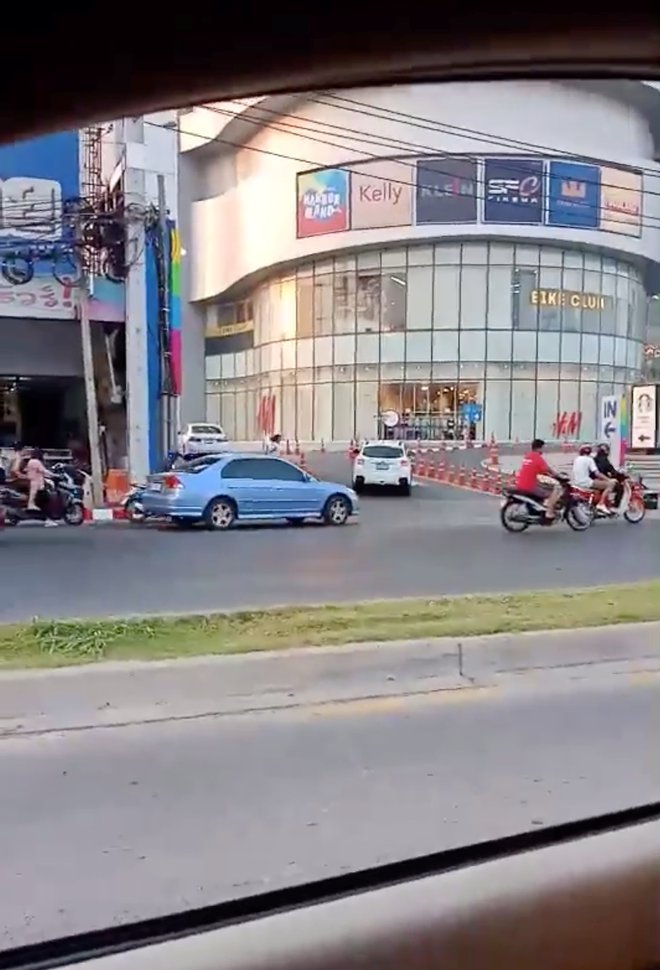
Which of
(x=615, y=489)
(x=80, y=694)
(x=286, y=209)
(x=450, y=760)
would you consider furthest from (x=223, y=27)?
(x=286, y=209)

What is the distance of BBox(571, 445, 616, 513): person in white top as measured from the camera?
45.1ft

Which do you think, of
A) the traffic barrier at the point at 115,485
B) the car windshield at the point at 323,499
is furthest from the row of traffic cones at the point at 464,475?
the traffic barrier at the point at 115,485

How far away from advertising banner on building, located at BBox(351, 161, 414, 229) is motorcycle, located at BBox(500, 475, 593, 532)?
21.3 m

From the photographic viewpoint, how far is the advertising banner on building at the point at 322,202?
33.5 m

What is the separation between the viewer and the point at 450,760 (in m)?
3.77

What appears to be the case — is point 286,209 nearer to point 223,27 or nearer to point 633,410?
point 633,410

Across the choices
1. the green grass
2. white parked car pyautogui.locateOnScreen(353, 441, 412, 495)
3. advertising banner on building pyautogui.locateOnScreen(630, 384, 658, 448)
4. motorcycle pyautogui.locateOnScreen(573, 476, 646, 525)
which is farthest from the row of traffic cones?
the green grass

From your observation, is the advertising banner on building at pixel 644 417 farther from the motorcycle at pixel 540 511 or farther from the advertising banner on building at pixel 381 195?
the advertising banner on building at pixel 381 195

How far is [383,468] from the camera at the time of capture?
19953 millimetres

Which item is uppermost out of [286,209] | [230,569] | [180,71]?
[286,209]

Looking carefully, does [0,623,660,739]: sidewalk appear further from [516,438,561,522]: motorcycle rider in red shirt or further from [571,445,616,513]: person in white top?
[571,445,616,513]: person in white top

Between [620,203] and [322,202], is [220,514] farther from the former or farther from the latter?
[620,203]

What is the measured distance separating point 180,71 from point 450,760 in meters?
2.60

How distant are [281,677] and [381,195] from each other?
3042 centimetres
